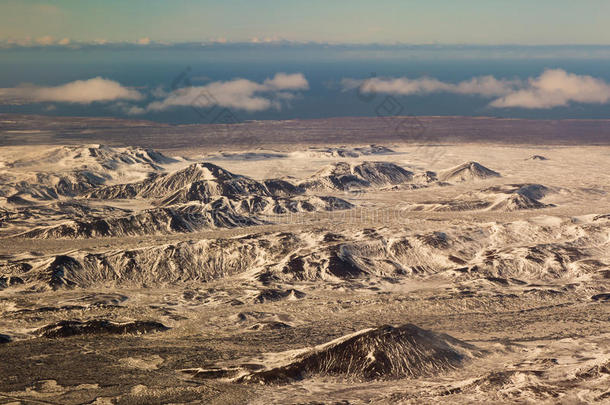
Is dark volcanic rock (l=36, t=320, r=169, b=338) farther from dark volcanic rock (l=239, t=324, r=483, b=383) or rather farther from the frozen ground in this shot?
dark volcanic rock (l=239, t=324, r=483, b=383)

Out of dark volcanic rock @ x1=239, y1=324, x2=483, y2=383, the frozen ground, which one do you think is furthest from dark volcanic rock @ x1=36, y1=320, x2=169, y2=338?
dark volcanic rock @ x1=239, y1=324, x2=483, y2=383

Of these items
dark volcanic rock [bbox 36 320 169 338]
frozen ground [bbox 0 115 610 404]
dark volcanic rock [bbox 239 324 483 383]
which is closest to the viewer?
frozen ground [bbox 0 115 610 404]

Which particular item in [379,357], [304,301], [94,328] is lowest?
[304,301]

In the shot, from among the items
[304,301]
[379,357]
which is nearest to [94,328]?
[304,301]

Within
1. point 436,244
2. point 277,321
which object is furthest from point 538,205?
point 277,321

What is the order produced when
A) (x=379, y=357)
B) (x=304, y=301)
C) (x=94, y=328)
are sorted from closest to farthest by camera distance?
(x=379, y=357) → (x=94, y=328) → (x=304, y=301)

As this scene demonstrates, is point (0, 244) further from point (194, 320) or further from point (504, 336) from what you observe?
point (504, 336)

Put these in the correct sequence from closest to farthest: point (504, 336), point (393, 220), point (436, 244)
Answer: point (504, 336), point (436, 244), point (393, 220)

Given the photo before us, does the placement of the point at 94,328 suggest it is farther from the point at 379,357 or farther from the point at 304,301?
the point at 379,357

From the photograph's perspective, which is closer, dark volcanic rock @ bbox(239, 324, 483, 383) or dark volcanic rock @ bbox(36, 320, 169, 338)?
dark volcanic rock @ bbox(239, 324, 483, 383)

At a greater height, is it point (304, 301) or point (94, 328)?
point (94, 328)

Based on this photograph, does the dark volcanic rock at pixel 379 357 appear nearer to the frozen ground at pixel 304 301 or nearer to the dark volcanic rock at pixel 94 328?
the frozen ground at pixel 304 301
